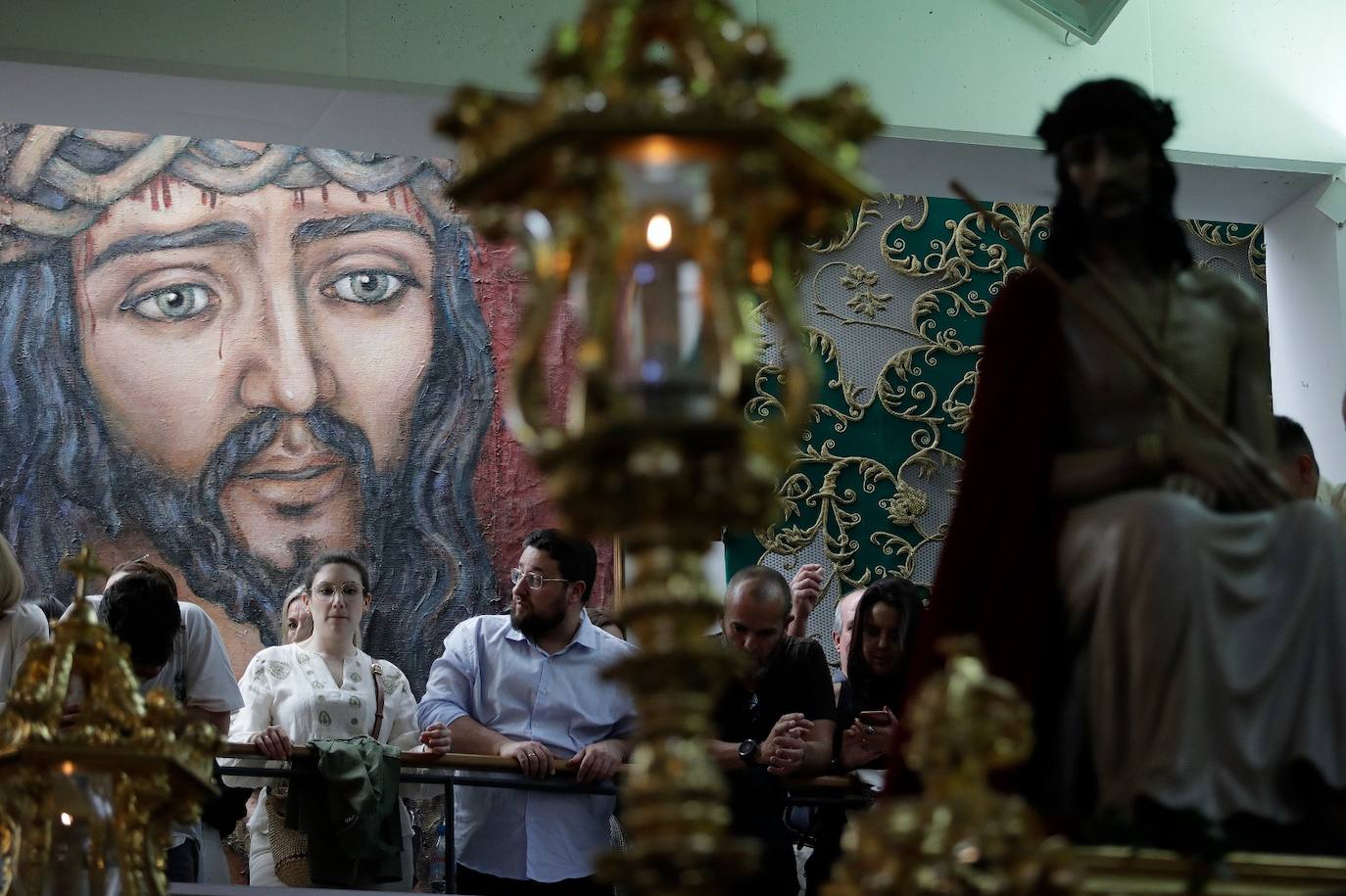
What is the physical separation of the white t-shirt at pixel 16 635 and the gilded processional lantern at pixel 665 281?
3.69 metres

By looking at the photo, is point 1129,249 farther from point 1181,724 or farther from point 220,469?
point 220,469

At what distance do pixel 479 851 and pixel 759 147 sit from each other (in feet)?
12.7

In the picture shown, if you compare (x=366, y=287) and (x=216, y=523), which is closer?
(x=216, y=523)

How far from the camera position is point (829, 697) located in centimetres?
571

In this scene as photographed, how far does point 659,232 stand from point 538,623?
158 inches

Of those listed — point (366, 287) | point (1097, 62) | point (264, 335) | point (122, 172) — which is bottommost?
point (264, 335)

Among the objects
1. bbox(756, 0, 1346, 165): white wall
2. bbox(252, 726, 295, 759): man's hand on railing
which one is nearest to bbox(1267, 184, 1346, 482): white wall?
bbox(756, 0, 1346, 165): white wall

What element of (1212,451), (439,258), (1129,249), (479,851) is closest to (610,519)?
(1212,451)

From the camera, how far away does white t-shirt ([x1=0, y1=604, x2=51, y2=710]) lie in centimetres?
548

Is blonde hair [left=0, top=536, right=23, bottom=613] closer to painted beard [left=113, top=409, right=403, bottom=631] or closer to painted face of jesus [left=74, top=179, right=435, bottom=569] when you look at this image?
painted beard [left=113, top=409, right=403, bottom=631]

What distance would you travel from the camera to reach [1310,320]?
820cm

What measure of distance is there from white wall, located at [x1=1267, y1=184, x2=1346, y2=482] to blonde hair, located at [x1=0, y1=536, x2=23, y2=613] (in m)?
4.91

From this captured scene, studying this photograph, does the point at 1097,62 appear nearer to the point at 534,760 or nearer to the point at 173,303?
the point at 534,760

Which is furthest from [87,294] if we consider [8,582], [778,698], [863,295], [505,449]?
[778,698]
